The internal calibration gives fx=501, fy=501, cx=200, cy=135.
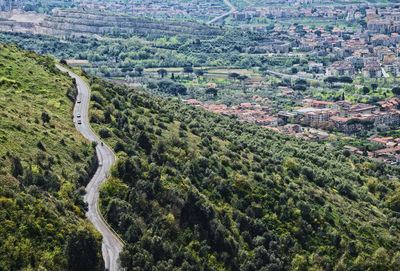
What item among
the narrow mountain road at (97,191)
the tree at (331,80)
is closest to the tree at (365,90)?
the tree at (331,80)

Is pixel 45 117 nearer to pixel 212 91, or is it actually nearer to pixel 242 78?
pixel 212 91

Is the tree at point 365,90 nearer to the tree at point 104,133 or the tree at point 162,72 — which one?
the tree at point 162,72

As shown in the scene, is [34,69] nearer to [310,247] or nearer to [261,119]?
[310,247]

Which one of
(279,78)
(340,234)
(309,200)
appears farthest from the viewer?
(279,78)

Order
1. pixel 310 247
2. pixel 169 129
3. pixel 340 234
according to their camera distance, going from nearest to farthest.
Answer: pixel 310 247
pixel 340 234
pixel 169 129

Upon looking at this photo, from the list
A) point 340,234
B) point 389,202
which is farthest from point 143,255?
point 389,202

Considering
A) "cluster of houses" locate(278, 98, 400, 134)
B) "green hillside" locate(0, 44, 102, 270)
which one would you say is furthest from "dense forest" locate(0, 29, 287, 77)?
"green hillside" locate(0, 44, 102, 270)
